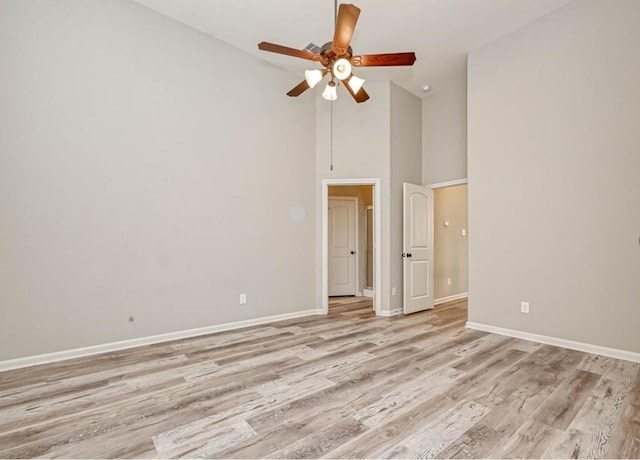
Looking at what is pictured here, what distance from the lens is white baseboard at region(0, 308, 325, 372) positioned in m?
2.98

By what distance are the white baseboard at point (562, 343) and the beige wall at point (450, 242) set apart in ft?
6.49

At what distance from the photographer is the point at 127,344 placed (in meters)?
3.52

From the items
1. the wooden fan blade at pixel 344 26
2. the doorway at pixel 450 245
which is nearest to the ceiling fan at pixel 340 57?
the wooden fan blade at pixel 344 26

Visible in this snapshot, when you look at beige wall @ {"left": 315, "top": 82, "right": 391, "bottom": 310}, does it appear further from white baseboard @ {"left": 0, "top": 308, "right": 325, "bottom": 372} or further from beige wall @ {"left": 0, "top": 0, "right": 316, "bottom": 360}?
white baseboard @ {"left": 0, "top": 308, "right": 325, "bottom": 372}

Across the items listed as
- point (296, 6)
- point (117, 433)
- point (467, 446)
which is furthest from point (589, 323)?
point (296, 6)

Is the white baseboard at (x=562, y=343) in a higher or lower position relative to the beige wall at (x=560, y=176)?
lower

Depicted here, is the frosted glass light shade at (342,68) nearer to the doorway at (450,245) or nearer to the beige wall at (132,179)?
the beige wall at (132,179)

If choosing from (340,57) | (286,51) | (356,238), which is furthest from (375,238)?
(286,51)

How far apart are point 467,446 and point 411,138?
4.76 metres

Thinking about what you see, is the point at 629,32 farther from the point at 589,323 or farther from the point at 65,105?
the point at 65,105

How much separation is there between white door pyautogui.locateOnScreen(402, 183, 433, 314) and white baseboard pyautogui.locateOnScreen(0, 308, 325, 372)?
1.91 m

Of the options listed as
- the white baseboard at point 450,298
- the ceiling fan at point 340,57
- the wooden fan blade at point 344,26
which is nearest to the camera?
the wooden fan blade at point 344,26

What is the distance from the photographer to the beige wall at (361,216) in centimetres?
725

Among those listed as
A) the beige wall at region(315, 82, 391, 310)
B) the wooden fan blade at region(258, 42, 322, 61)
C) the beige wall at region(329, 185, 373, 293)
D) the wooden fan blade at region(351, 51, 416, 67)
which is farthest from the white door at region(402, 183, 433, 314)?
the wooden fan blade at region(258, 42, 322, 61)
